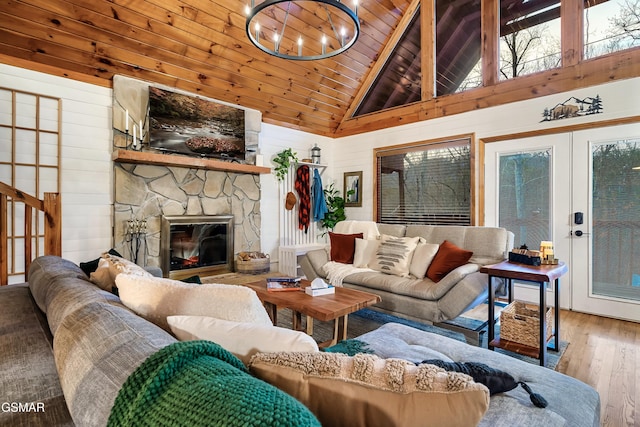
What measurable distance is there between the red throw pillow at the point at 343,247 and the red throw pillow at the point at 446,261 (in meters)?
0.99

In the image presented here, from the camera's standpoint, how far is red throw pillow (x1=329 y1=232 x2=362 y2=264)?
3.94m

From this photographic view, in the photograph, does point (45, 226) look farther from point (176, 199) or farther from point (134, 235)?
point (176, 199)

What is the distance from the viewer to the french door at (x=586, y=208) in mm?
3334

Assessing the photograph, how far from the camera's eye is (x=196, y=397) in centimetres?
50

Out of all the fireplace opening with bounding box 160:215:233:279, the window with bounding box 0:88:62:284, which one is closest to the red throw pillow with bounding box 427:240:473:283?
the fireplace opening with bounding box 160:215:233:279

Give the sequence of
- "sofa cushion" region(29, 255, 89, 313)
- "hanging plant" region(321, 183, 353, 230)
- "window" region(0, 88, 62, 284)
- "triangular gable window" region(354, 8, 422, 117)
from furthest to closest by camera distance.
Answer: "hanging plant" region(321, 183, 353, 230), "triangular gable window" region(354, 8, 422, 117), "window" region(0, 88, 62, 284), "sofa cushion" region(29, 255, 89, 313)

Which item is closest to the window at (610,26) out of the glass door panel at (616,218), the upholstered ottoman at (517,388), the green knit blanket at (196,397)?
the glass door panel at (616,218)

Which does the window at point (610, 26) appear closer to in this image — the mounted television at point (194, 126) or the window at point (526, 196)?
the window at point (526, 196)

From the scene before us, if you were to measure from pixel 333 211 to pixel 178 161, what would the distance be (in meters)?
2.88

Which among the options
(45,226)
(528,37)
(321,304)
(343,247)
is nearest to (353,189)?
(343,247)

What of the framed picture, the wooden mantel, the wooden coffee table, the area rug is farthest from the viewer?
the framed picture

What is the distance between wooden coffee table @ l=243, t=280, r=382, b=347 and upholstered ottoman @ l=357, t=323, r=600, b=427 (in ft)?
1.60

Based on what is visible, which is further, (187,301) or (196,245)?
(196,245)

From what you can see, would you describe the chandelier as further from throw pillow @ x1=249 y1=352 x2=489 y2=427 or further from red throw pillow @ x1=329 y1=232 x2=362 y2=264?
throw pillow @ x1=249 y1=352 x2=489 y2=427
